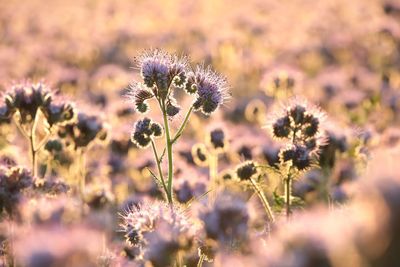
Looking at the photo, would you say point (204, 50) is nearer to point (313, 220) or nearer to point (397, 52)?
point (397, 52)

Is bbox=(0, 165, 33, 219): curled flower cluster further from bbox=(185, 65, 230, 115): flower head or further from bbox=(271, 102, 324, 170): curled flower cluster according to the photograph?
bbox=(271, 102, 324, 170): curled flower cluster

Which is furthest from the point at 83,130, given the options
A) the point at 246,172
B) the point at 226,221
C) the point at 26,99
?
the point at 226,221

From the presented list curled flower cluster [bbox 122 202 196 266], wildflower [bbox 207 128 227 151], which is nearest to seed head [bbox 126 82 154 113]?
curled flower cluster [bbox 122 202 196 266]

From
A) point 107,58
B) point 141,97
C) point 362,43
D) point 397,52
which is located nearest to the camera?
point 141,97

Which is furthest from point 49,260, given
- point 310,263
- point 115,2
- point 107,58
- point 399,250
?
point 115,2

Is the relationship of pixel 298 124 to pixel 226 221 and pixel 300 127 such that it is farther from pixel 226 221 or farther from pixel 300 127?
pixel 226 221

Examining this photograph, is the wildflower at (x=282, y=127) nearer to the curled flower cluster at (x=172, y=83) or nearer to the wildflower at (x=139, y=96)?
the curled flower cluster at (x=172, y=83)

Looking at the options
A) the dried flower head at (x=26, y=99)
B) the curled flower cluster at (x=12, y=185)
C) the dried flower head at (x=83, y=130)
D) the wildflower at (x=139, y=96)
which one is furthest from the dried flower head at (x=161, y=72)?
the dried flower head at (x=83, y=130)
